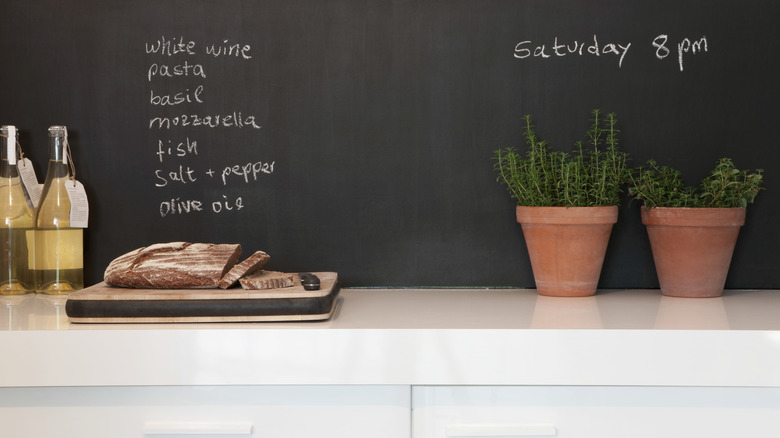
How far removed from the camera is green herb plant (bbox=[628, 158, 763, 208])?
1382mm

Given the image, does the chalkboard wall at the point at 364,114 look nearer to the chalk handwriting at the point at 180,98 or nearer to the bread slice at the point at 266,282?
the chalk handwriting at the point at 180,98

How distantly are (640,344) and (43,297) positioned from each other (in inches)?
43.7

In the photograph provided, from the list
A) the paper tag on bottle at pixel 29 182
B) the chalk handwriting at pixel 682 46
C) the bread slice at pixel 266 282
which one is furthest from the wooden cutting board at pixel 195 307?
the chalk handwriting at pixel 682 46

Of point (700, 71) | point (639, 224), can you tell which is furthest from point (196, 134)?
point (700, 71)

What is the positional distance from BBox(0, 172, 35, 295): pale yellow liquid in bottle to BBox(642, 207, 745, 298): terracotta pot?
1.26 m

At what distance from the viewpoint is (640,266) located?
1.55m

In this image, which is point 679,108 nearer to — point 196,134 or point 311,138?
point 311,138

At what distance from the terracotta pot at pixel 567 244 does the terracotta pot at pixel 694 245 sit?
0.10 meters

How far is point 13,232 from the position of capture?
147 centimetres

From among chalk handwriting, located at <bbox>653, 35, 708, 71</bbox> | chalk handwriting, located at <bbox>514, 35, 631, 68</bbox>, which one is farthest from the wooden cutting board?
chalk handwriting, located at <bbox>653, 35, 708, 71</bbox>

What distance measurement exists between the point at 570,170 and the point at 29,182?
1122 millimetres

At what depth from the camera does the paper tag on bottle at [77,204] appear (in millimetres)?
1478

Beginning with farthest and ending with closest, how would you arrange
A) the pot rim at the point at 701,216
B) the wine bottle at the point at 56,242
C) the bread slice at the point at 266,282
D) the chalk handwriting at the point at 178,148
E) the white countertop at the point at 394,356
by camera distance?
the chalk handwriting at the point at 178,148 < the wine bottle at the point at 56,242 < the pot rim at the point at 701,216 < the bread slice at the point at 266,282 < the white countertop at the point at 394,356

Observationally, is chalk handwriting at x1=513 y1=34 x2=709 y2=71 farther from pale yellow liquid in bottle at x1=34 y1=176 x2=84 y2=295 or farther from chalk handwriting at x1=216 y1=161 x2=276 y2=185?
pale yellow liquid in bottle at x1=34 y1=176 x2=84 y2=295
